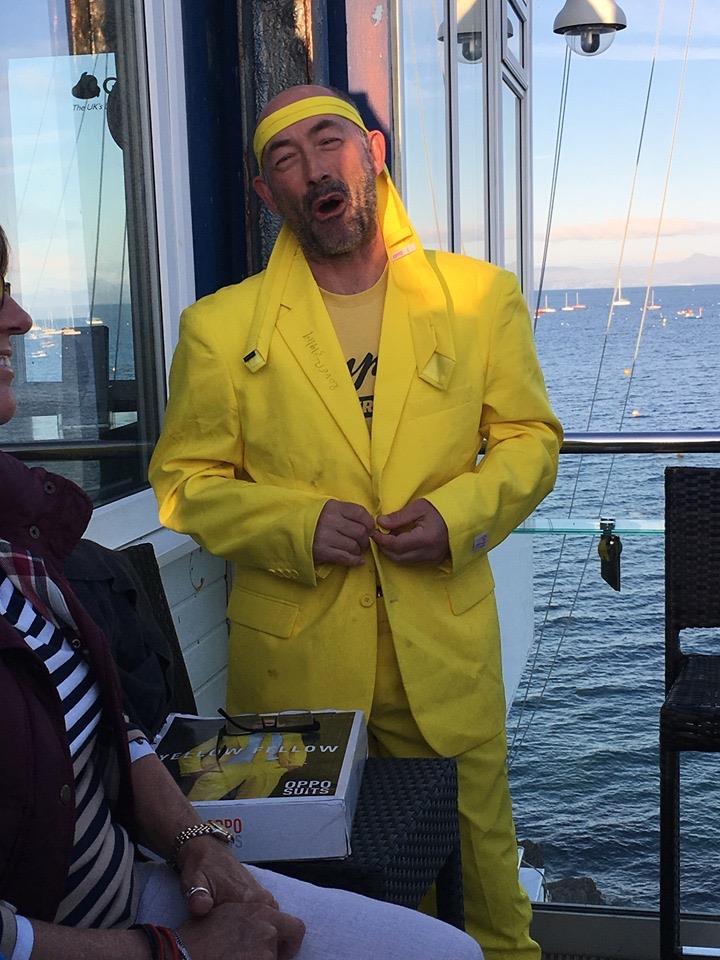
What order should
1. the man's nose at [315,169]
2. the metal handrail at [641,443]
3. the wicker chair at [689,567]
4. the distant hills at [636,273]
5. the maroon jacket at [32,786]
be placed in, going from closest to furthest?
the maroon jacket at [32,786]
the man's nose at [315,169]
the wicker chair at [689,567]
the metal handrail at [641,443]
the distant hills at [636,273]

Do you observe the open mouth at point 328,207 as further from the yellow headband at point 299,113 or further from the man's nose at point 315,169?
the yellow headband at point 299,113

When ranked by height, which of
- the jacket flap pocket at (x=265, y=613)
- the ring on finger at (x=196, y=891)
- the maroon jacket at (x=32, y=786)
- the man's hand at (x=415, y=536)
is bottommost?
the jacket flap pocket at (x=265, y=613)

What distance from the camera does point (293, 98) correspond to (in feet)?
7.34

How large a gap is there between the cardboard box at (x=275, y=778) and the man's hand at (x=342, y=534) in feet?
0.92

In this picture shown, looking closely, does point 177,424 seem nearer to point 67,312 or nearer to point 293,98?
point 67,312

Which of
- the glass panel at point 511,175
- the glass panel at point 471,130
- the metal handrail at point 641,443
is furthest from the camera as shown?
the glass panel at point 511,175

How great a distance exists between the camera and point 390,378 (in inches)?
85.2

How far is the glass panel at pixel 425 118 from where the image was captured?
A: 373cm

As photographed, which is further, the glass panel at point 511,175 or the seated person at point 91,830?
the glass panel at point 511,175

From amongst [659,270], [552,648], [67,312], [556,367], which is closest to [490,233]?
[552,648]

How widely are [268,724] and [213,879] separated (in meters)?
0.44

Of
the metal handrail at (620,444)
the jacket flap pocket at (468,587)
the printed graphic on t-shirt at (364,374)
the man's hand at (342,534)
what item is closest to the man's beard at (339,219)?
the printed graphic on t-shirt at (364,374)

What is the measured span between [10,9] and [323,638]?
1.31 m

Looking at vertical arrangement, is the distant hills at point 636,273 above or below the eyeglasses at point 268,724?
below
